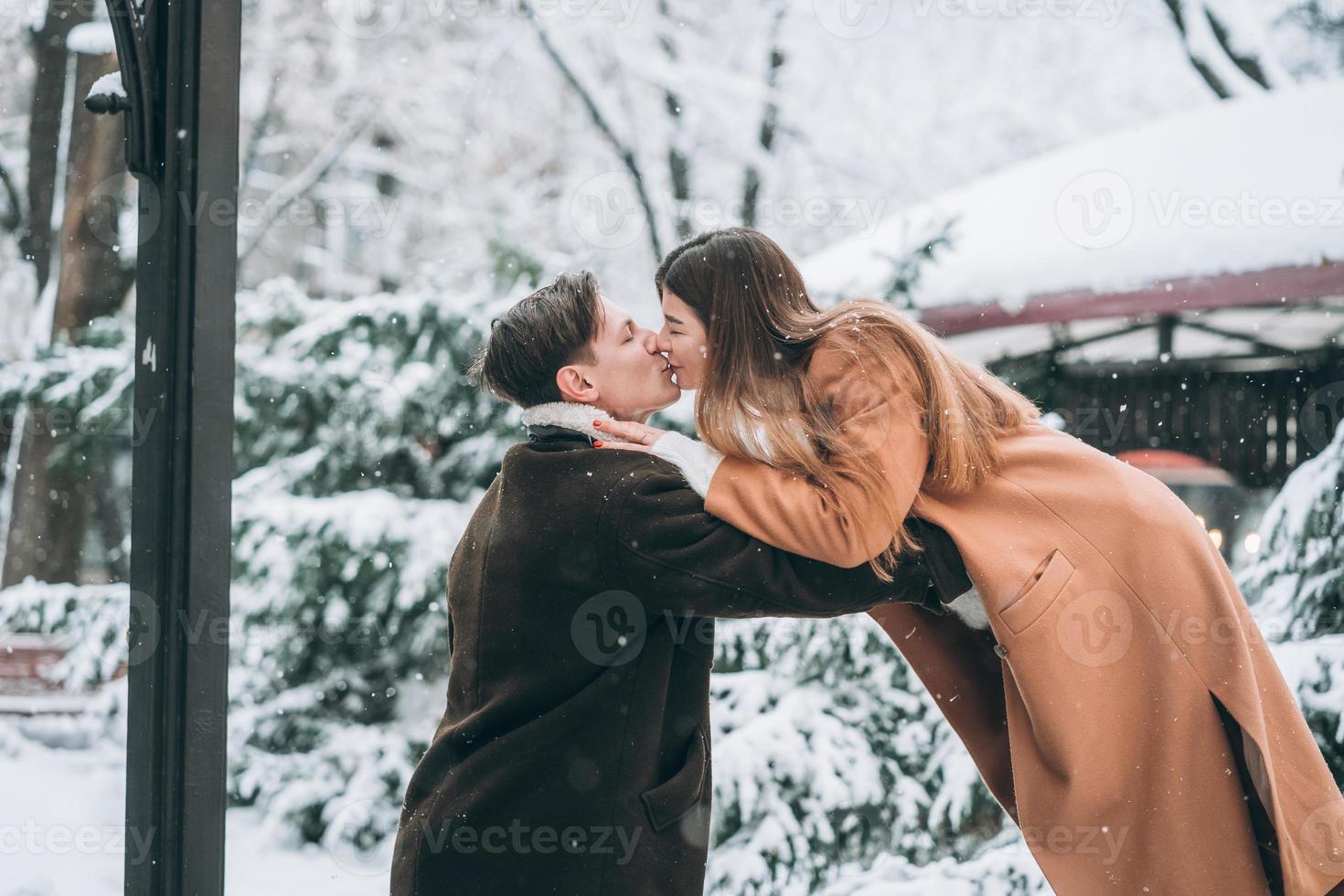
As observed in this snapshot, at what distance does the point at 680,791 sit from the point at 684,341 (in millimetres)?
840

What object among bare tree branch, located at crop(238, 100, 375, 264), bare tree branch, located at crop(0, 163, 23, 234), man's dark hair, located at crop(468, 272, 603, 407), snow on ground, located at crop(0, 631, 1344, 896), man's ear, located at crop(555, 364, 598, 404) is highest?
bare tree branch, located at crop(238, 100, 375, 264)

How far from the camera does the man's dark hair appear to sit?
2.00 m

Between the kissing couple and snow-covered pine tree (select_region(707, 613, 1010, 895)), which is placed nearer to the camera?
the kissing couple

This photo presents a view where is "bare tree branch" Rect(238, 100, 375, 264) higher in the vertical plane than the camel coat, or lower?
higher

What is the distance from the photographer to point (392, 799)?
4.16 meters

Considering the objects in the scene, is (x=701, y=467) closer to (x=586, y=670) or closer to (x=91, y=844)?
(x=586, y=670)

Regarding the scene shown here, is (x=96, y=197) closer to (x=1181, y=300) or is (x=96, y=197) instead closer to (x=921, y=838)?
(x=921, y=838)

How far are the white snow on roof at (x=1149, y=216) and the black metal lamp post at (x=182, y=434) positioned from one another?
9.30ft

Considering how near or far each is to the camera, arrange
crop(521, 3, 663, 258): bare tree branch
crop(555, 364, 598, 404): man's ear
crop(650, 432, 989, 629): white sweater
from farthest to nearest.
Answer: crop(521, 3, 663, 258): bare tree branch
crop(555, 364, 598, 404): man's ear
crop(650, 432, 989, 629): white sweater

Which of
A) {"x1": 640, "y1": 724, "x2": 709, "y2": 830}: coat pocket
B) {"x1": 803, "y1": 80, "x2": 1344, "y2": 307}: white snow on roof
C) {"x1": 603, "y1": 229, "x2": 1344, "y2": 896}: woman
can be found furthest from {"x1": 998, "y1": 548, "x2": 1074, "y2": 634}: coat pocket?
{"x1": 803, "y1": 80, "x2": 1344, "y2": 307}: white snow on roof

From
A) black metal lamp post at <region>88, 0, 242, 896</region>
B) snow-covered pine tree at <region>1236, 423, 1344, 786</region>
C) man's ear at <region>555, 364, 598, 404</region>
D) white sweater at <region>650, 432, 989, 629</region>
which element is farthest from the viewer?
snow-covered pine tree at <region>1236, 423, 1344, 786</region>

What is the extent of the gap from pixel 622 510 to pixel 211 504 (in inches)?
37.0

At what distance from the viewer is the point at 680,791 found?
187 cm

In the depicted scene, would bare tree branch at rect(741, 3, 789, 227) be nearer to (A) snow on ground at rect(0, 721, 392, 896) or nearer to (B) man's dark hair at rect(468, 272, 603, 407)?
(A) snow on ground at rect(0, 721, 392, 896)
